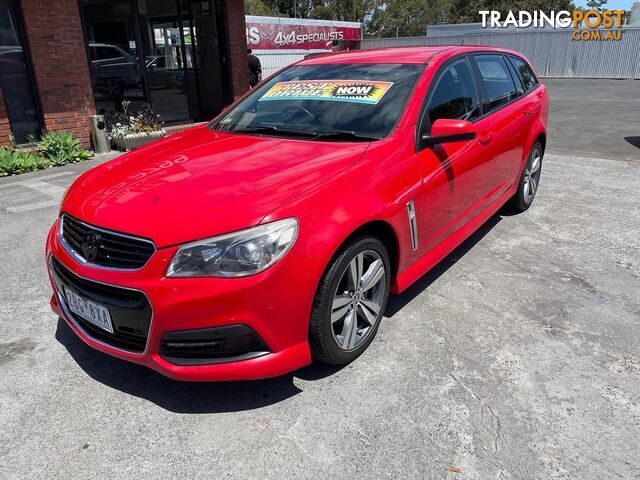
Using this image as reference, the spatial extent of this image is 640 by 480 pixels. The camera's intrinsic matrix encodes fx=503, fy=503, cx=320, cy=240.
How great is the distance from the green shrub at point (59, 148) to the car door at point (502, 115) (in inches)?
255

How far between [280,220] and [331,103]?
141 cm

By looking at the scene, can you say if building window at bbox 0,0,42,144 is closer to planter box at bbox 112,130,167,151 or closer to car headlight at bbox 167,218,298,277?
planter box at bbox 112,130,167,151

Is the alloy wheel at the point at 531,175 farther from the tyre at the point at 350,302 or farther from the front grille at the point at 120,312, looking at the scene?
the front grille at the point at 120,312

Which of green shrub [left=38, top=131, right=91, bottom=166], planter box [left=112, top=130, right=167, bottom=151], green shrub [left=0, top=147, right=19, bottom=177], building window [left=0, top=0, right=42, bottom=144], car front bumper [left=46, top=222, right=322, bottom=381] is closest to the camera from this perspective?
car front bumper [left=46, top=222, right=322, bottom=381]

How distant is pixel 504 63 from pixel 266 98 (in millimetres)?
2474

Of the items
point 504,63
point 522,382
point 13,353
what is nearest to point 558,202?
point 504,63

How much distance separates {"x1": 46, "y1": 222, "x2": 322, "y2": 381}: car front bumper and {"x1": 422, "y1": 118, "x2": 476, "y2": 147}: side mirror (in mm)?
1326

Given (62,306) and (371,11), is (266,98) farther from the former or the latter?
(371,11)

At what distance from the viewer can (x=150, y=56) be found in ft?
33.3

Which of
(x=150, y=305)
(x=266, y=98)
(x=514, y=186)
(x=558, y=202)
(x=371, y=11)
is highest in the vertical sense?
(x=371, y=11)

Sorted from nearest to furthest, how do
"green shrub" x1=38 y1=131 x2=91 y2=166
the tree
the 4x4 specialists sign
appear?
"green shrub" x1=38 y1=131 x2=91 y2=166
the 4x4 specialists sign
the tree

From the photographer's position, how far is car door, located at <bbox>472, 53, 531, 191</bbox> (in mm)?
4152

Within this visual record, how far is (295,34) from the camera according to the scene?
2605 centimetres

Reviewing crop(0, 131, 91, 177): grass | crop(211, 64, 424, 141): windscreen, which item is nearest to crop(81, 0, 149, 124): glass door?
crop(0, 131, 91, 177): grass
